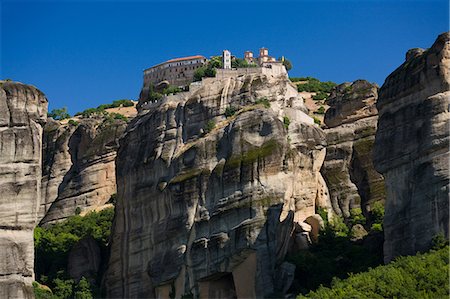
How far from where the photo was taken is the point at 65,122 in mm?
118750

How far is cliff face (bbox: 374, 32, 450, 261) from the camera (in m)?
67.7

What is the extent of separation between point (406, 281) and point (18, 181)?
20.6m

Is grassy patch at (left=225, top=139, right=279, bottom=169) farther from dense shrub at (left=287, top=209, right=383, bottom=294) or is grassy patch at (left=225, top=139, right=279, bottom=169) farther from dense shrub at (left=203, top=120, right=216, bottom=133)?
dense shrub at (left=287, top=209, right=383, bottom=294)

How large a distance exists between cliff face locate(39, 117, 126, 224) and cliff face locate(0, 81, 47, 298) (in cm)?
2911

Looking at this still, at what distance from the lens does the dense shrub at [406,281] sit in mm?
63625

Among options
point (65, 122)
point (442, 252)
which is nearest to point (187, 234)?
point (442, 252)

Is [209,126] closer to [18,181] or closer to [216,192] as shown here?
[216,192]

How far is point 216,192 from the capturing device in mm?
80750

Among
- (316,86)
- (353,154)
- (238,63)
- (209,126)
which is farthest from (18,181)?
(316,86)

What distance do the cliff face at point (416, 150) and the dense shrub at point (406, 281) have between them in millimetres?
2069

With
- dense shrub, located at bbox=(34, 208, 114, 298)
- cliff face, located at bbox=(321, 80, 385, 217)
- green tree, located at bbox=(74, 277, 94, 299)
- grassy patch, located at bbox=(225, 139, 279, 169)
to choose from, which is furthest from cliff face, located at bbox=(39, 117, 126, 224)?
grassy patch, located at bbox=(225, 139, 279, 169)

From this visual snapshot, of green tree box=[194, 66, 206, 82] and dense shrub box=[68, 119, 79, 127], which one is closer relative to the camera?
green tree box=[194, 66, 206, 82]

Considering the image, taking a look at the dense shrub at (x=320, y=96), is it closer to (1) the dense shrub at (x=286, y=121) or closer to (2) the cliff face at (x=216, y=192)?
Answer: (2) the cliff face at (x=216, y=192)

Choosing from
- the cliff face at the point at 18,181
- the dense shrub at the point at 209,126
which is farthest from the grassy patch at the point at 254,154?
the cliff face at the point at 18,181
